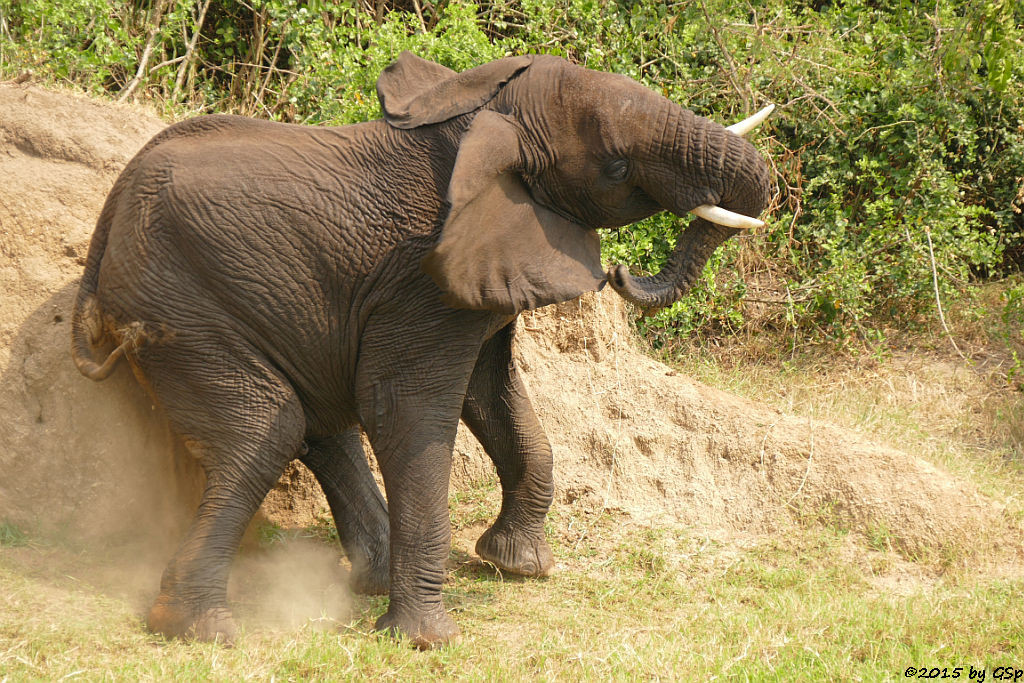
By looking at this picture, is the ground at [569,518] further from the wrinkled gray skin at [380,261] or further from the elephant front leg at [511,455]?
the wrinkled gray skin at [380,261]

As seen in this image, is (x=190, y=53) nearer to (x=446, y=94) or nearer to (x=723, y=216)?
(x=446, y=94)

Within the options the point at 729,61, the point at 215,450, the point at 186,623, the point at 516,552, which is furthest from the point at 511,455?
the point at 729,61

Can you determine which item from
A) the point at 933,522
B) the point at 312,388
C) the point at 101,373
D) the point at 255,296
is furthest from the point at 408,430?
the point at 933,522

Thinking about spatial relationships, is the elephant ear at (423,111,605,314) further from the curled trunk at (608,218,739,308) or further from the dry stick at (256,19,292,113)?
the dry stick at (256,19,292,113)

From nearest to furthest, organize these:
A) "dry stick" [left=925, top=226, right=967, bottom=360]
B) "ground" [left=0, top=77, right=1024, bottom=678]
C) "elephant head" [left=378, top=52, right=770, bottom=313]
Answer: "elephant head" [left=378, top=52, right=770, bottom=313]
"ground" [left=0, top=77, right=1024, bottom=678]
"dry stick" [left=925, top=226, right=967, bottom=360]

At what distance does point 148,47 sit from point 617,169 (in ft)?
17.9

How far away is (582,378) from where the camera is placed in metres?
6.70

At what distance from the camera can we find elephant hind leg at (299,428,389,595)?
527 centimetres

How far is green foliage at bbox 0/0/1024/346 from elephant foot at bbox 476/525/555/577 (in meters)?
2.95

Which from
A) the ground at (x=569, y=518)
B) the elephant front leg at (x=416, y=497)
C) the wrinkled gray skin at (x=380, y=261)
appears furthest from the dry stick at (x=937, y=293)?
the elephant front leg at (x=416, y=497)

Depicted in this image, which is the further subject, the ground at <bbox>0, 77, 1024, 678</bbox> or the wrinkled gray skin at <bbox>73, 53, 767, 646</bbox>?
the ground at <bbox>0, 77, 1024, 678</bbox>

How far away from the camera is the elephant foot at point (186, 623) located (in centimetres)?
438

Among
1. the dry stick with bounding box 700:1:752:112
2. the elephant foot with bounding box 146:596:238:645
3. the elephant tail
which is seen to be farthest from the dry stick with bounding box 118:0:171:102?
the elephant foot with bounding box 146:596:238:645

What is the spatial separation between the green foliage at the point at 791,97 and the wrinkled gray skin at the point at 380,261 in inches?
135
